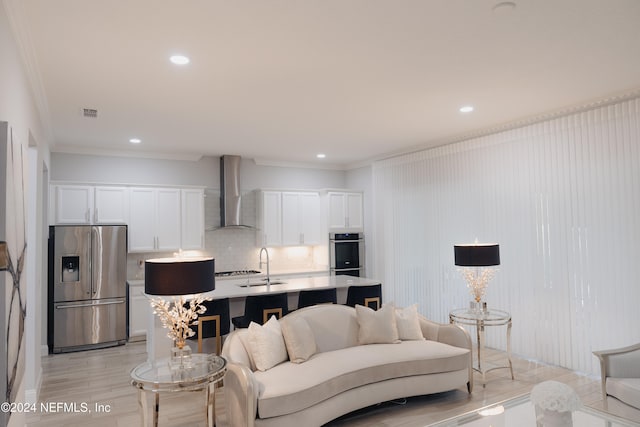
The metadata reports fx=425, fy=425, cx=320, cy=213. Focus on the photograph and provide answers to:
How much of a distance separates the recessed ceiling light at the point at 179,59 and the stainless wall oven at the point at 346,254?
493 cm

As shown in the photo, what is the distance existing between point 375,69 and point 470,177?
9.73 feet

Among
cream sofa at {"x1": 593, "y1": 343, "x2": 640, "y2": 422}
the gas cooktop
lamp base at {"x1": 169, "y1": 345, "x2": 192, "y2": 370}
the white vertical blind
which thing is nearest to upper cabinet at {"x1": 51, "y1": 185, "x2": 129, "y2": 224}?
the gas cooktop

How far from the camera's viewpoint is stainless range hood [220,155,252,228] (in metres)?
7.29

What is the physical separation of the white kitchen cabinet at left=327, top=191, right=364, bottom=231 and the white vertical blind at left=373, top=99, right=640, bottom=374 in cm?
144

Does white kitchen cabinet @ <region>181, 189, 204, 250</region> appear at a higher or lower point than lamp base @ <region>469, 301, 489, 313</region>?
higher

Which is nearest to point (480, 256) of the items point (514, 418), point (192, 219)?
point (514, 418)

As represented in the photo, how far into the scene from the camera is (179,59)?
3.33m

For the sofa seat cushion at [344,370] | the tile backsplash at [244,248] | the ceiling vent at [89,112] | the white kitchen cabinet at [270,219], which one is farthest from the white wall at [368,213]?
the ceiling vent at [89,112]

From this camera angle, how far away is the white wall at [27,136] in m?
2.45

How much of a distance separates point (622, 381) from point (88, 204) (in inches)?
261

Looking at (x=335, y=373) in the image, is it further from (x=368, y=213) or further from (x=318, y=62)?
(x=368, y=213)

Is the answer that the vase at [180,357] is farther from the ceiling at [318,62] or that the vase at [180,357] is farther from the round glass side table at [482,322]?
the round glass side table at [482,322]

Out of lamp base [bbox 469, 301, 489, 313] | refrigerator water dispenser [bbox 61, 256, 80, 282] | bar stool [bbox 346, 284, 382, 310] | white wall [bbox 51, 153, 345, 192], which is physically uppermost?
white wall [bbox 51, 153, 345, 192]

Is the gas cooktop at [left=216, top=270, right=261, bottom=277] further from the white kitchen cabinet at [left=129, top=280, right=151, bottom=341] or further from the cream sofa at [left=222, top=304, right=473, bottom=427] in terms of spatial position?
the cream sofa at [left=222, top=304, right=473, bottom=427]
